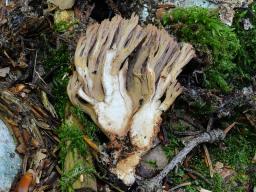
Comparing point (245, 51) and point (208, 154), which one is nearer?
point (208, 154)

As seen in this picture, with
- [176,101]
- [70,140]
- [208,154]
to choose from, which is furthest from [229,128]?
[70,140]

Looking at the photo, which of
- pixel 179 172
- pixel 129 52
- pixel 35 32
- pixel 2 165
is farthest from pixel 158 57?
pixel 2 165

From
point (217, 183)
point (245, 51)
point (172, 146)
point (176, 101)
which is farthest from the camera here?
point (245, 51)

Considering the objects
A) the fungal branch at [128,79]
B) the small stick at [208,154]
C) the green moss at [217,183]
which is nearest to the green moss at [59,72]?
the fungal branch at [128,79]

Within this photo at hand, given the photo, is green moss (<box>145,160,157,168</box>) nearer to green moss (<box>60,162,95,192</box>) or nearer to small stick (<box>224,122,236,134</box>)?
green moss (<box>60,162,95,192</box>)

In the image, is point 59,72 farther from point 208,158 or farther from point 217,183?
point 217,183

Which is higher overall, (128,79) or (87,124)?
(128,79)

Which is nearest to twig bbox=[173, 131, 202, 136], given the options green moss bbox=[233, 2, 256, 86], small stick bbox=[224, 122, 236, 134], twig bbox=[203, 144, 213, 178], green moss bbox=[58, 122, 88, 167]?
twig bbox=[203, 144, 213, 178]
